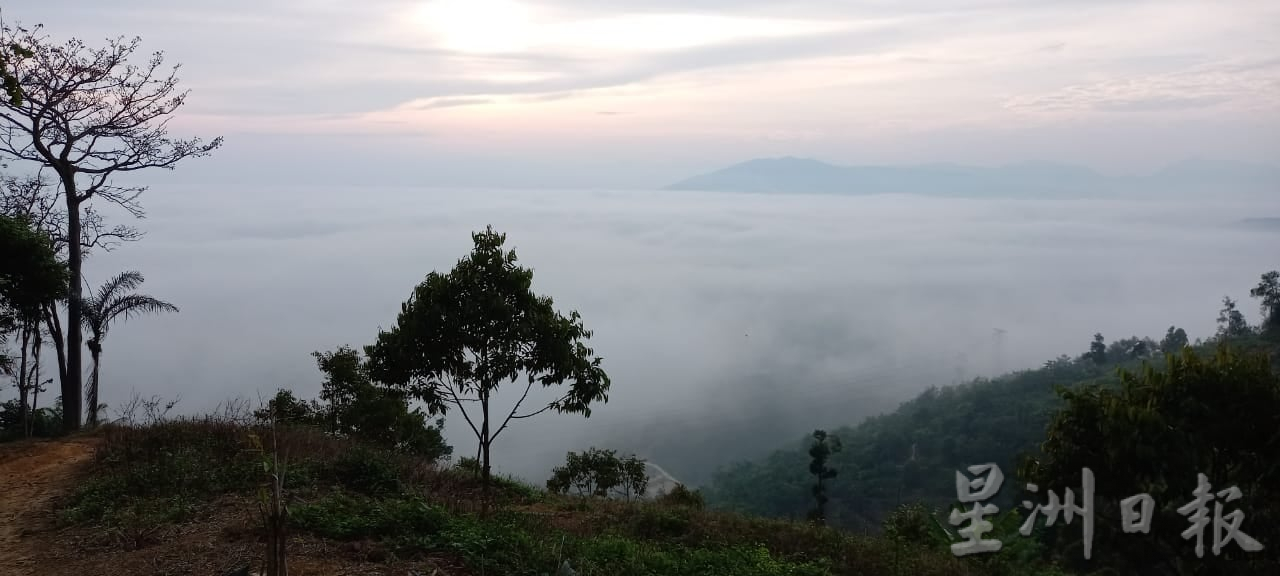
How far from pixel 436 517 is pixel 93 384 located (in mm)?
12511

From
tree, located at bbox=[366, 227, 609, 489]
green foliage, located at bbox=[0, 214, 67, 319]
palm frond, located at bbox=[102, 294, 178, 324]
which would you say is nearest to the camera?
tree, located at bbox=[366, 227, 609, 489]

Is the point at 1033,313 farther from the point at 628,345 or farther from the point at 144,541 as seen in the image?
the point at 144,541

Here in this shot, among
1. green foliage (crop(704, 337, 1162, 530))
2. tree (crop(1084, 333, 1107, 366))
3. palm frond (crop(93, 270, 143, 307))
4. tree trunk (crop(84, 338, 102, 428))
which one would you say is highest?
palm frond (crop(93, 270, 143, 307))

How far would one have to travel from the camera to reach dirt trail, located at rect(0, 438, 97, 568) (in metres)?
6.88

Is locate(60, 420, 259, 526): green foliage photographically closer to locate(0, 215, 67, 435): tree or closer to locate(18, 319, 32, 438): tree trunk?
locate(0, 215, 67, 435): tree

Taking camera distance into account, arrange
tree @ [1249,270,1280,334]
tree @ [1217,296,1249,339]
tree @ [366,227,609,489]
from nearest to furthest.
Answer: tree @ [366,227,609,489] < tree @ [1249,270,1280,334] < tree @ [1217,296,1249,339]

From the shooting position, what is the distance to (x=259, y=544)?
6.26m

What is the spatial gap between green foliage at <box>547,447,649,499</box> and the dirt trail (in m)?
9.41

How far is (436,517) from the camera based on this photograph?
6.80 meters

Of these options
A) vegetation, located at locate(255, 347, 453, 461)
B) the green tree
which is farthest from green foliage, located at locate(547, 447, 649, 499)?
Result: the green tree

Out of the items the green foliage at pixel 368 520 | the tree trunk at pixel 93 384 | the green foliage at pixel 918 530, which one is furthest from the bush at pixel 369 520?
the tree trunk at pixel 93 384

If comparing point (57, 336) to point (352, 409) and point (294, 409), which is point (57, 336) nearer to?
point (294, 409)

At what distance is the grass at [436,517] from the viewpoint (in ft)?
20.8

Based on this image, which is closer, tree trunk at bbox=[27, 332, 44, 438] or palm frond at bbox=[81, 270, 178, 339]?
tree trunk at bbox=[27, 332, 44, 438]
